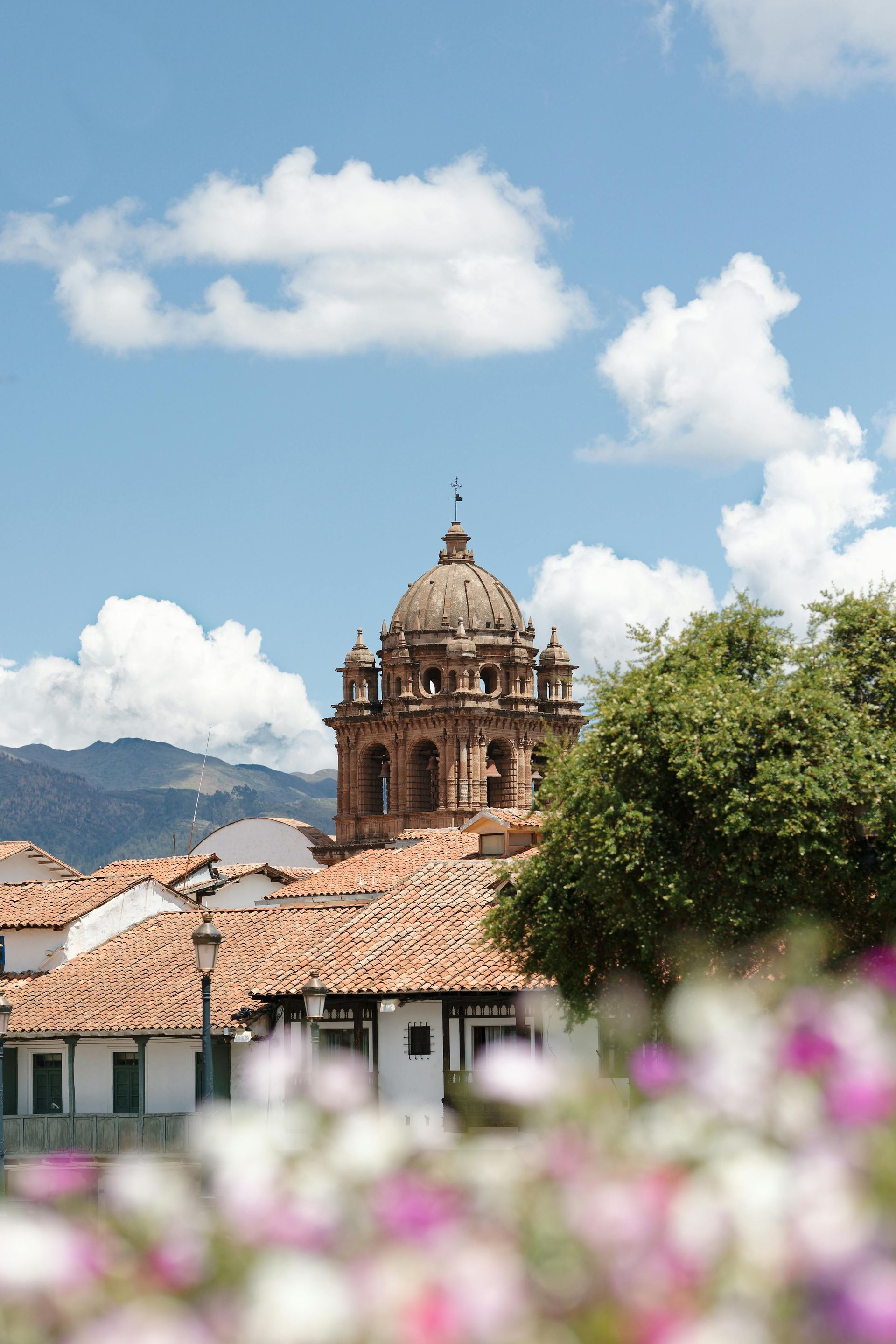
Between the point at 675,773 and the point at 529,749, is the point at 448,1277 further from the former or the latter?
the point at 529,749

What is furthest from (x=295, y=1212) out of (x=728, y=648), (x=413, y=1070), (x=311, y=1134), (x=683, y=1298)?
(x=413, y=1070)

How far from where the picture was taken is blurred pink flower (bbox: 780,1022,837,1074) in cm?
362

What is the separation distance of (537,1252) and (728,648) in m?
24.6

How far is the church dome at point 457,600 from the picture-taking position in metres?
98.3

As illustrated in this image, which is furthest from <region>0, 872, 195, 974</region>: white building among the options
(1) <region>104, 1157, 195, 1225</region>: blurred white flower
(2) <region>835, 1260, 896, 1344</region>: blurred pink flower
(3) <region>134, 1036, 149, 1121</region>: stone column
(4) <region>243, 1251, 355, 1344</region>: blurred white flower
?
(2) <region>835, 1260, 896, 1344</region>: blurred pink flower

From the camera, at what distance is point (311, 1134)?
11.9 ft

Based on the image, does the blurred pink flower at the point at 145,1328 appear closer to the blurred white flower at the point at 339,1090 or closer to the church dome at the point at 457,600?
the blurred white flower at the point at 339,1090

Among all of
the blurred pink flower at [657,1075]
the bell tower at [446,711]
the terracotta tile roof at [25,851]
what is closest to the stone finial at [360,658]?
the bell tower at [446,711]

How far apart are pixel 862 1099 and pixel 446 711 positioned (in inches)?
3549

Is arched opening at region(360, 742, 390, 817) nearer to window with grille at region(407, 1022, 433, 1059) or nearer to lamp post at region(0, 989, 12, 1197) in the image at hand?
window with grille at region(407, 1022, 433, 1059)

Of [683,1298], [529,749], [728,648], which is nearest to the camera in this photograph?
[683,1298]

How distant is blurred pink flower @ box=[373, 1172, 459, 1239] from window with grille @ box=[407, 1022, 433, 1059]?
93.8 ft

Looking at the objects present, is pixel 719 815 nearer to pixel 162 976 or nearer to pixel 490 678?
pixel 162 976

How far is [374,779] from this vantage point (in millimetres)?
97562
